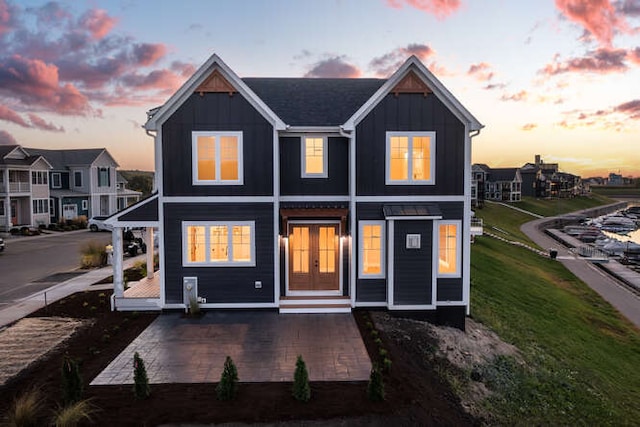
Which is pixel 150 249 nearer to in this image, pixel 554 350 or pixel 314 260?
pixel 314 260

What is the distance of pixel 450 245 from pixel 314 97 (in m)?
Answer: 7.47

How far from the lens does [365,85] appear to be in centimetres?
1571

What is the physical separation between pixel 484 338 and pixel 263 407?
8.27 m

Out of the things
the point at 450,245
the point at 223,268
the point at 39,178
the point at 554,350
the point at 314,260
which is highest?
the point at 39,178

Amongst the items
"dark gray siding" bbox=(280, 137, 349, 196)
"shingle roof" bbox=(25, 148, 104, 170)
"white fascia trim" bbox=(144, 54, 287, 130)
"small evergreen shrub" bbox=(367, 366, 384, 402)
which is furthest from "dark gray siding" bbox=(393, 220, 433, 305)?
"shingle roof" bbox=(25, 148, 104, 170)

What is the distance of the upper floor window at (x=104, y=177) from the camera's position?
4584cm

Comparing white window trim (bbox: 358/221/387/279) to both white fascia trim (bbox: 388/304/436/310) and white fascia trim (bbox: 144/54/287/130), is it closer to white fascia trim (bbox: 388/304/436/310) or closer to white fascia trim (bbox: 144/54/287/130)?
white fascia trim (bbox: 388/304/436/310)

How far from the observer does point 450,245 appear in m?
12.7

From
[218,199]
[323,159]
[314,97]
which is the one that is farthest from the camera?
[314,97]

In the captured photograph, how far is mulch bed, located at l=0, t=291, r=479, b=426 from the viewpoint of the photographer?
699cm

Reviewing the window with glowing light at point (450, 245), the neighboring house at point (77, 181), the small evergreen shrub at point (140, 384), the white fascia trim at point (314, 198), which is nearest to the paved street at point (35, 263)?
the neighboring house at point (77, 181)

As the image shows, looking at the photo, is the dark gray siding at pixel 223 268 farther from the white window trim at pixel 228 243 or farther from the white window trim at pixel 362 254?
the white window trim at pixel 362 254

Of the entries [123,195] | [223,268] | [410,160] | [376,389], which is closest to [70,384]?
[223,268]

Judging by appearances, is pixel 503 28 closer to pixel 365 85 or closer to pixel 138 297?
pixel 365 85
